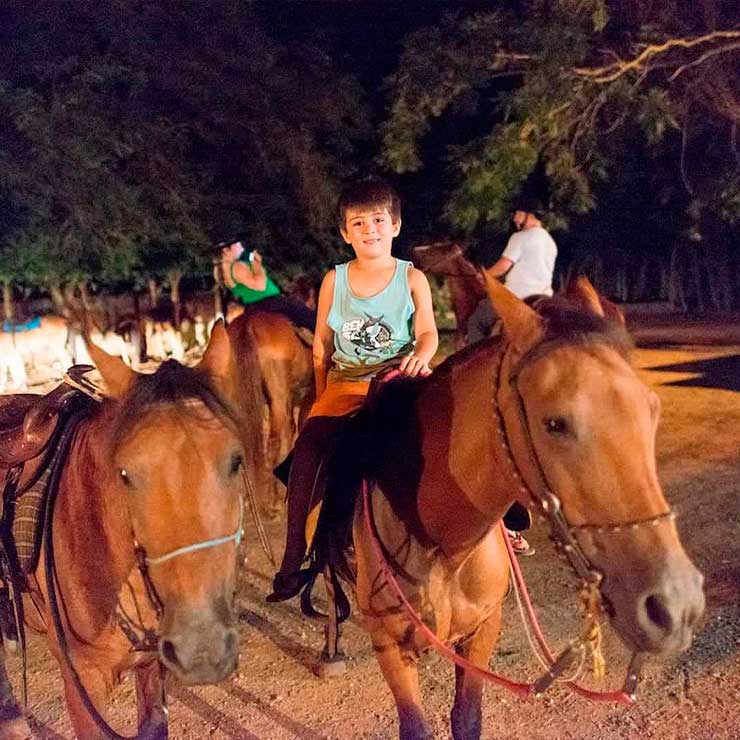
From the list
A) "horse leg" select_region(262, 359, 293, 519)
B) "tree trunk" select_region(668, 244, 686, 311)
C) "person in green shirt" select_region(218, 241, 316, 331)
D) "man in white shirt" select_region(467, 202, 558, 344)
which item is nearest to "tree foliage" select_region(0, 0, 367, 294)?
"person in green shirt" select_region(218, 241, 316, 331)

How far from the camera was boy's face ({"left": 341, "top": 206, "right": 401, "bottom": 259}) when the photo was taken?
9.91 feet

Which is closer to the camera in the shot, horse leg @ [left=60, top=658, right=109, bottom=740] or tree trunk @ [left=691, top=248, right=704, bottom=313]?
horse leg @ [left=60, top=658, right=109, bottom=740]

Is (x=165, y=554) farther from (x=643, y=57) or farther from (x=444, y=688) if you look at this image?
(x=643, y=57)

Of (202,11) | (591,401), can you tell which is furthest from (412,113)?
(591,401)

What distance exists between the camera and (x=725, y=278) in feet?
77.4

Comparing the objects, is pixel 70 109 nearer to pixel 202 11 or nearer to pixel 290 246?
pixel 202 11

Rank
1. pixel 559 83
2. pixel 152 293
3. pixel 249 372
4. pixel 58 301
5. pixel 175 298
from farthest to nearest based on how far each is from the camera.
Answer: pixel 152 293 → pixel 175 298 → pixel 58 301 → pixel 559 83 → pixel 249 372

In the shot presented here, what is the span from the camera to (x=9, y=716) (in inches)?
133

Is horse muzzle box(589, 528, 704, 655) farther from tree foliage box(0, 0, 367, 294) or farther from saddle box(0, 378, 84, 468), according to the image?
tree foliage box(0, 0, 367, 294)

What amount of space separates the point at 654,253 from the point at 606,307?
24.5m

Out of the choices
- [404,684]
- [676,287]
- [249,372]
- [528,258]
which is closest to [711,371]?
[528,258]

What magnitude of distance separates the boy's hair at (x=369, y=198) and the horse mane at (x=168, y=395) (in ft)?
4.14

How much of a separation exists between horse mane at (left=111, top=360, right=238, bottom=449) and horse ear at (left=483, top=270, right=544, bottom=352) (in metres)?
0.84

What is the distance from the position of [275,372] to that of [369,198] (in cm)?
377
